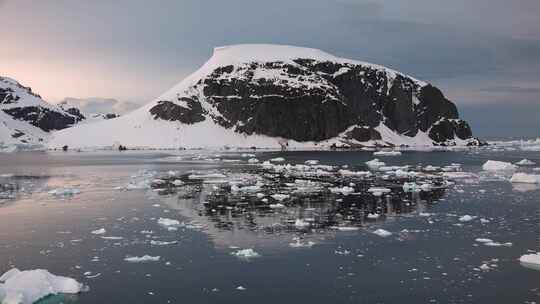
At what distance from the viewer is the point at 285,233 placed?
2114 centimetres

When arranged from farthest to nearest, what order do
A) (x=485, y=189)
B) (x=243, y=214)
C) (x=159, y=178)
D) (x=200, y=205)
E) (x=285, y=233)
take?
(x=159, y=178) → (x=485, y=189) → (x=200, y=205) → (x=243, y=214) → (x=285, y=233)

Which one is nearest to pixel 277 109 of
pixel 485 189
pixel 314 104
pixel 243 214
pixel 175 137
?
pixel 314 104

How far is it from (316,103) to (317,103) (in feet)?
1.11

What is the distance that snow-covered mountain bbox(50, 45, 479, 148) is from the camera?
468 feet

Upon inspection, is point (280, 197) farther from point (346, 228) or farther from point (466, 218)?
point (466, 218)

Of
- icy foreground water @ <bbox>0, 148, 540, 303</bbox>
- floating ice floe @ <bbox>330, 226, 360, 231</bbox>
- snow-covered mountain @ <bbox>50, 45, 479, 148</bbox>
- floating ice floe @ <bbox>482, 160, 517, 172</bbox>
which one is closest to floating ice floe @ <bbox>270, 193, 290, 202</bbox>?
icy foreground water @ <bbox>0, 148, 540, 303</bbox>

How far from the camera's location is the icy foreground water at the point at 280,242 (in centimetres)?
1395

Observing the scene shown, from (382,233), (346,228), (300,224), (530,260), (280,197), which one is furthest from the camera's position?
(280,197)

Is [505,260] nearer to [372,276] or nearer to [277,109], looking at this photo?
[372,276]

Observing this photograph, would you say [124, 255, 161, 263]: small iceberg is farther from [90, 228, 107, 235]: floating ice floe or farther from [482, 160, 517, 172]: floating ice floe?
[482, 160, 517, 172]: floating ice floe

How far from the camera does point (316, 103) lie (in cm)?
15112

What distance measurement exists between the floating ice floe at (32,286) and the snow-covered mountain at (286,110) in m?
123

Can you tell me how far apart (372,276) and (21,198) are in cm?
2575

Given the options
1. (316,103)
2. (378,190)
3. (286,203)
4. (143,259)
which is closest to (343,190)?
(378,190)
